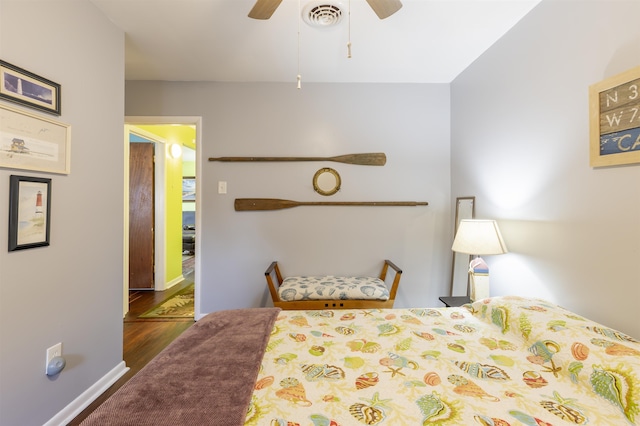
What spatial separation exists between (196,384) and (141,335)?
6.96 ft

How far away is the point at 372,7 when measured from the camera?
1.31 meters

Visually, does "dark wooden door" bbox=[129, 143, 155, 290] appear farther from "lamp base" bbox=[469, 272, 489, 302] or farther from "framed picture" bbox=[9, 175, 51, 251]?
"lamp base" bbox=[469, 272, 489, 302]

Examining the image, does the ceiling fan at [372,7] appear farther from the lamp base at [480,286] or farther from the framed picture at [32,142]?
the lamp base at [480,286]

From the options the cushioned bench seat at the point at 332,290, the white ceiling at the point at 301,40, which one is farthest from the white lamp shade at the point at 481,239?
the white ceiling at the point at 301,40

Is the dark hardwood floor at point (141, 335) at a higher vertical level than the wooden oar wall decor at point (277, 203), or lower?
lower

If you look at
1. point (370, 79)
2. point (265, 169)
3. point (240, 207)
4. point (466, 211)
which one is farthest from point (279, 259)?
point (370, 79)

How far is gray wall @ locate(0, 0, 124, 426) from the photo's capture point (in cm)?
123

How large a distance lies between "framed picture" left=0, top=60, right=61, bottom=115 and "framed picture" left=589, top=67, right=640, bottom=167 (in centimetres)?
267

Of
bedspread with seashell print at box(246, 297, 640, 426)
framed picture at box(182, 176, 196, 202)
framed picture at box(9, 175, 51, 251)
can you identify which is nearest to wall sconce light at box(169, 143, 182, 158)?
framed picture at box(9, 175, 51, 251)

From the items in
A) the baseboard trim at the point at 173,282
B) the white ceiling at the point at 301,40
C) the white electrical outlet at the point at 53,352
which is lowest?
the baseboard trim at the point at 173,282

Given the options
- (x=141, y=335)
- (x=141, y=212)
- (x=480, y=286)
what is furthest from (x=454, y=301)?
(x=141, y=212)

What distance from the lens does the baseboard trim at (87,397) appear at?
1.46 meters

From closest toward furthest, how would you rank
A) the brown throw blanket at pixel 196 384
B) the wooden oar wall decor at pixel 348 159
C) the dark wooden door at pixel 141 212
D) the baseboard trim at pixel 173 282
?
1. the brown throw blanket at pixel 196 384
2. the wooden oar wall decor at pixel 348 159
3. the dark wooden door at pixel 141 212
4. the baseboard trim at pixel 173 282

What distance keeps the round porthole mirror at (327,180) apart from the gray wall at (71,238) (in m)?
1.57
